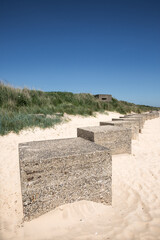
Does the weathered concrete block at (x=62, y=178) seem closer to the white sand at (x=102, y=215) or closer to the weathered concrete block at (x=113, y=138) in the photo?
the white sand at (x=102, y=215)

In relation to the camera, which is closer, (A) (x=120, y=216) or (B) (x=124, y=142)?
(A) (x=120, y=216)

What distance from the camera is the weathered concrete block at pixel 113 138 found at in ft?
13.9

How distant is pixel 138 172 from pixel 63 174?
223 cm

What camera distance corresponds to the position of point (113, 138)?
4.41 m

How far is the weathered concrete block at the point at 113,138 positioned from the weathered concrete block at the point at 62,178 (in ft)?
5.67

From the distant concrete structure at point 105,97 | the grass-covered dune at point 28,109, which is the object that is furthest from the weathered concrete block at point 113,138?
the distant concrete structure at point 105,97

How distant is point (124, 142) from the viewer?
4.55 m

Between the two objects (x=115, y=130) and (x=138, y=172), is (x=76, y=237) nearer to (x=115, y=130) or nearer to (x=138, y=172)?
(x=138, y=172)

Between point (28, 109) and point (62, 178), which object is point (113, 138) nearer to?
point (62, 178)

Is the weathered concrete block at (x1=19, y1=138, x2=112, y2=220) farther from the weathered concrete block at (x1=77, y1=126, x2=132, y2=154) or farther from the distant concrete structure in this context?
the distant concrete structure

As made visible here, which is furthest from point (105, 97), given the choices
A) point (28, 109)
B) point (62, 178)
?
point (62, 178)

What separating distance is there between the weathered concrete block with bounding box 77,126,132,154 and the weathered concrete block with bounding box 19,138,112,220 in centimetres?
173

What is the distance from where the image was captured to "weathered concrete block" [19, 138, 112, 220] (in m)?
2.08

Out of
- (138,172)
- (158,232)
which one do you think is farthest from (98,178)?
(138,172)
